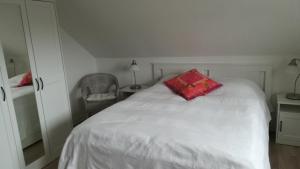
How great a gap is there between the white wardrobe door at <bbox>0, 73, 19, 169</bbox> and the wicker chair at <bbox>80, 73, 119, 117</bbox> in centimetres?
128

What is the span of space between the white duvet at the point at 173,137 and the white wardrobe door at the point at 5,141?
29.1 inches

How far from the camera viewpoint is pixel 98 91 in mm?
3889

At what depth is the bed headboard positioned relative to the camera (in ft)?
10.0

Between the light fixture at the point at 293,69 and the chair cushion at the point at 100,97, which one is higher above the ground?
the light fixture at the point at 293,69

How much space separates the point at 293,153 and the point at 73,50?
10.7 feet

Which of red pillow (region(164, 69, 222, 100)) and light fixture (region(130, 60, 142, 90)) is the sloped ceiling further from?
red pillow (region(164, 69, 222, 100))

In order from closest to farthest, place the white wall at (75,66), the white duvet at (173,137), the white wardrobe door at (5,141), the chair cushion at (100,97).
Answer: the white duvet at (173,137)
the white wardrobe door at (5,141)
the chair cushion at (100,97)
the white wall at (75,66)

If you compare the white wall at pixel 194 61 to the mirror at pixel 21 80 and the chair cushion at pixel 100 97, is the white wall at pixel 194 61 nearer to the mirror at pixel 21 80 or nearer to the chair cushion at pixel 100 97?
the chair cushion at pixel 100 97

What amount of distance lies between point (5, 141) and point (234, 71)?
2.78 meters

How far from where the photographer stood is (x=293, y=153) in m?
Answer: 2.68

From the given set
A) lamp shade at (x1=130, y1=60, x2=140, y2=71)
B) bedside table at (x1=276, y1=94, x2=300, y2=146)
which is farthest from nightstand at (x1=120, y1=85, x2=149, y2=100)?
bedside table at (x1=276, y1=94, x2=300, y2=146)

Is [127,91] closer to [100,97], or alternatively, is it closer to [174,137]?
[100,97]

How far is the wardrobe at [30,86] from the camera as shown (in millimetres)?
2240

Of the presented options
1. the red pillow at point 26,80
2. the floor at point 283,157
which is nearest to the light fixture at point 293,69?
the floor at point 283,157
